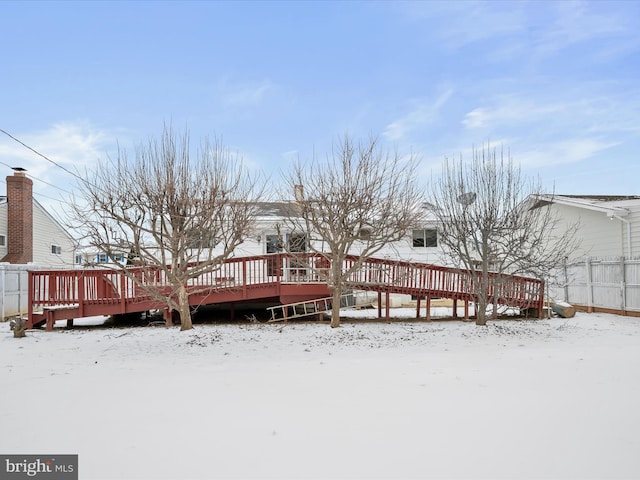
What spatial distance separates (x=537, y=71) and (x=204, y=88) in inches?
418

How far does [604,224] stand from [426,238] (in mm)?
6703

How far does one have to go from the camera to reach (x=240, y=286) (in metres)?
12.3

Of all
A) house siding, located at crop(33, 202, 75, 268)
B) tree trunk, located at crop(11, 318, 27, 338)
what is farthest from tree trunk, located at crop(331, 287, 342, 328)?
house siding, located at crop(33, 202, 75, 268)

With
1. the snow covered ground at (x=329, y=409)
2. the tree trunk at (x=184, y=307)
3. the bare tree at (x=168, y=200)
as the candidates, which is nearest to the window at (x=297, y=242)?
the bare tree at (x=168, y=200)

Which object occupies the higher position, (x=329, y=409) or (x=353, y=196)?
(x=353, y=196)

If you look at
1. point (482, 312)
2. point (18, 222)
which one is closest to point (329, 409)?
point (482, 312)

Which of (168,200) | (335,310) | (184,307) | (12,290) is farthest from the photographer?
(12,290)

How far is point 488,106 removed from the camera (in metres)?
14.4

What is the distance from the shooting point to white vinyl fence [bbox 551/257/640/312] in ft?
44.6

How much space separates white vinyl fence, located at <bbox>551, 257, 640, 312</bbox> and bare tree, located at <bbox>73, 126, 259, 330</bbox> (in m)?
12.0

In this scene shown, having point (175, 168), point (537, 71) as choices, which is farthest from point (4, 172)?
point (537, 71)

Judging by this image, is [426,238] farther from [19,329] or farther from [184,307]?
[19,329]

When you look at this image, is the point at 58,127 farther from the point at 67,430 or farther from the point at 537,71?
the point at 537,71

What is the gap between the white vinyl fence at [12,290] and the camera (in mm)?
14977
